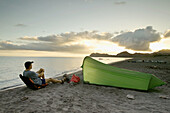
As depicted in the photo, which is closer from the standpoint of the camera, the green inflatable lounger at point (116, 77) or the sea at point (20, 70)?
the green inflatable lounger at point (116, 77)

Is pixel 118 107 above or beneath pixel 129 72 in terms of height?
beneath

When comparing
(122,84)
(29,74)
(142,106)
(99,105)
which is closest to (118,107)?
(99,105)

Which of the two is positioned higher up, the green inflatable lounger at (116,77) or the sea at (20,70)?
the green inflatable lounger at (116,77)

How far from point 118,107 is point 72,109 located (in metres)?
1.79

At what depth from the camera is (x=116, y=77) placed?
264 inches

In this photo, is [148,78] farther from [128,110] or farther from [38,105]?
[38,105]

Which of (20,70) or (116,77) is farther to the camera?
(20,70)

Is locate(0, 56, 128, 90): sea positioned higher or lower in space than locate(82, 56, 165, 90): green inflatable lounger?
lower

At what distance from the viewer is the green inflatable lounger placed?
6062mm

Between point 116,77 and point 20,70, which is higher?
point 116,77

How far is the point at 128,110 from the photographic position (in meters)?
3.92

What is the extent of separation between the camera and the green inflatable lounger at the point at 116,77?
19.9ft

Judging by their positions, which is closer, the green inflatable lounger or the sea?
the green inflatable lounger

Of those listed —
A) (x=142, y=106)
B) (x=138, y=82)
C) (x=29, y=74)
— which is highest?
(x=29, y=74)
